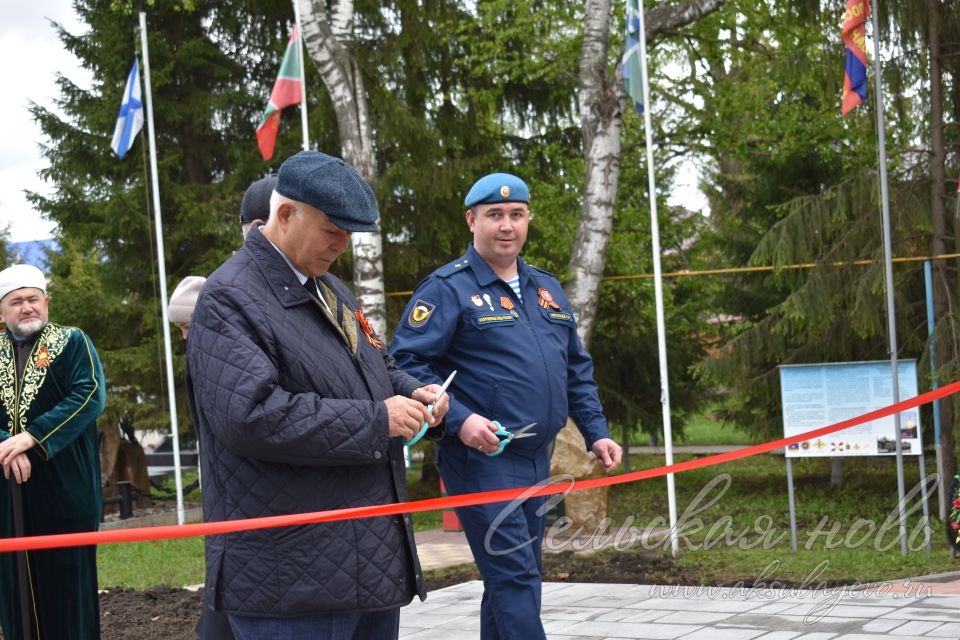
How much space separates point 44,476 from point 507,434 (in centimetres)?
240

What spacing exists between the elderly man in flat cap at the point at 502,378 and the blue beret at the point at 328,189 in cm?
139

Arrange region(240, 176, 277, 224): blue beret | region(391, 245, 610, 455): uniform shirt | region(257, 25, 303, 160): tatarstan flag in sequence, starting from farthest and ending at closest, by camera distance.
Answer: region(257, 25, 303, 160): tatarstan flag → region(391, 245, 610, 455): uniform shirt → region(240, 176, 277, 224): blue beret

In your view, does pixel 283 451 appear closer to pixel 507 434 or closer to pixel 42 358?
pixel 507 434

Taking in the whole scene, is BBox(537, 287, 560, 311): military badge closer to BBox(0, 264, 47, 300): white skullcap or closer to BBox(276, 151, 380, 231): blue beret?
BBox(276, 151, 380, 231): blue beret

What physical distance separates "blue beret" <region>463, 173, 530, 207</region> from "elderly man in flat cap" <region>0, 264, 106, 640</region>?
80.8 inches

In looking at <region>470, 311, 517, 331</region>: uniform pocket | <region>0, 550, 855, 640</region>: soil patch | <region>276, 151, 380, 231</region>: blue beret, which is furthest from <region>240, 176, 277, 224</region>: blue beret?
<region>0, 550, 855, 640</region>: soil patch

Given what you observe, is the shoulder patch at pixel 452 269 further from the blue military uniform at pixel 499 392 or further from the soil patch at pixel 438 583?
the soil patch at pixel 438 583

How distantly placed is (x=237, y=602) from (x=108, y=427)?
1378cm

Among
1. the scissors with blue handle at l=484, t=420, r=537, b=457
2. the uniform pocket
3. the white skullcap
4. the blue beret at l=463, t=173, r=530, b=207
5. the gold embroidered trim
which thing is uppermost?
the blue beret at l=463, t=173, r=530, b=207

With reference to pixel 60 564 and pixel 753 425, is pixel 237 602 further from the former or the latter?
pixel 753 425

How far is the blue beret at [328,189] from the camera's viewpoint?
2.80 meters

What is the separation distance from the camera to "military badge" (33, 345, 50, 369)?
529cm

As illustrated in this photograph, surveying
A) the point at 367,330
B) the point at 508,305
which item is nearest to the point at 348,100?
the point at 508,305

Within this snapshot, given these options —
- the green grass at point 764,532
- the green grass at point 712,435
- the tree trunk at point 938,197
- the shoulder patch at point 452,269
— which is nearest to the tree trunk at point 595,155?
the green grass at point 764,532
